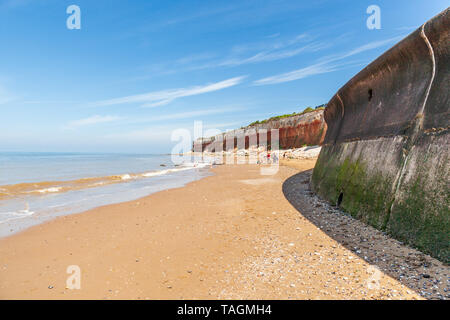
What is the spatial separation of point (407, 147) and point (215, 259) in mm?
3606

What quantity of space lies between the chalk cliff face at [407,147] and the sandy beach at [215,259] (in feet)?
1.16

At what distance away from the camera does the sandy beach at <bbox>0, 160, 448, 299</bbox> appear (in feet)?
9.11

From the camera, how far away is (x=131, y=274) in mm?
3400

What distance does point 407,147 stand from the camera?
3.75 m

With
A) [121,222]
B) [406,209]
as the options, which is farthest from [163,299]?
[121,222]

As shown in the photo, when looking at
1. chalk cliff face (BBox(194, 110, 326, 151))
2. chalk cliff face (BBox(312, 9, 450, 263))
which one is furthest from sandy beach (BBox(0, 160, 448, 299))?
chalk cliff face (BBox(194, 110, 326, 151))

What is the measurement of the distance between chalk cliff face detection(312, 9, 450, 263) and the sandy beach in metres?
0.35

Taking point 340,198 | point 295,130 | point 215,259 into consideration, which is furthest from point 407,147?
point 295,130

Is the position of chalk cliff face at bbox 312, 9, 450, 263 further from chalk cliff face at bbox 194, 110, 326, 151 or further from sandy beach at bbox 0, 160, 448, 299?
chalk cliff face at bbox 194, 110, 326, 151

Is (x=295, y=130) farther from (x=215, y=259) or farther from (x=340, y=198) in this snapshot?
(x=215, y=259)

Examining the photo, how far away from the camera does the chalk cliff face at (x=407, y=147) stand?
9.92ft

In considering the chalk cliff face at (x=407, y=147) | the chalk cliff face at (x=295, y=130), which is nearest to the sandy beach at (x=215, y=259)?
the chalk cliff face at (x=407, y=147)

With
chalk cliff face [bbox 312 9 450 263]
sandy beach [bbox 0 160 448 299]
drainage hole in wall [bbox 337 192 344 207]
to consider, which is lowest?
sandy beach [bbox 0 160 448 299]
